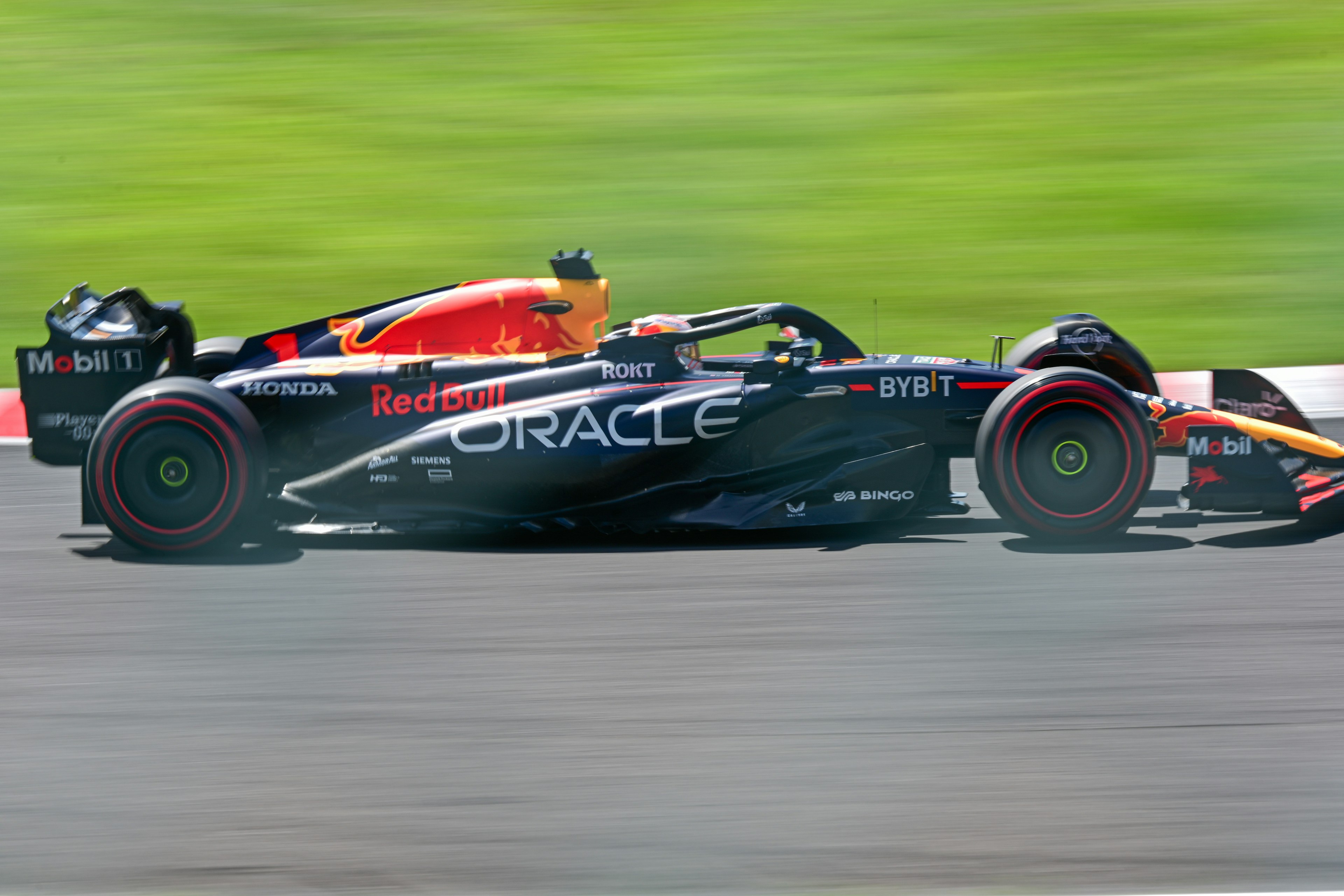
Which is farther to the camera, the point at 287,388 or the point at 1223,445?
the point at 287,388

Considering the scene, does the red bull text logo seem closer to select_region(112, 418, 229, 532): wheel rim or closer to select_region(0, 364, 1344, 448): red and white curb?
select_region(112, 418, 229, 532): wheel rim

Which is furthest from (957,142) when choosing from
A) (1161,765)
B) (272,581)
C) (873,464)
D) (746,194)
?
(1161,765)

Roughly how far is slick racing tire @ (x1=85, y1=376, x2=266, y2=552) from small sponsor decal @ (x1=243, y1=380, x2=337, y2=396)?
1.08 ft

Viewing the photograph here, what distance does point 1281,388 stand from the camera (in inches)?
358

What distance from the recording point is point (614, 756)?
4.18 metres

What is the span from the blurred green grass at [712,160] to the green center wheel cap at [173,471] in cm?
595

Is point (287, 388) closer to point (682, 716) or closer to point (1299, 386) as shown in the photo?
point (682, 716)

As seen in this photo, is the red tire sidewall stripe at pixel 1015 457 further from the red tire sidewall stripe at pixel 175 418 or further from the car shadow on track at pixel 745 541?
the red tire sidewall stripe at pixel 175 418

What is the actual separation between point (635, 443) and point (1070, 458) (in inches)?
74.4

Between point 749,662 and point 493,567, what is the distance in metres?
1.65

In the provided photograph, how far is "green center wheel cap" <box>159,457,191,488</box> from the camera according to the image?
6289mm

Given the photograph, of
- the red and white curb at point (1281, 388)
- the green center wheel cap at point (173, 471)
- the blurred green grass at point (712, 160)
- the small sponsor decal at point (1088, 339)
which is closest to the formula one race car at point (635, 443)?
the green center wheel cap at point (173, 471)

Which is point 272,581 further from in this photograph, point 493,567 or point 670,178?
point 670,178

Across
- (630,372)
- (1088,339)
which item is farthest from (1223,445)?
(630,372)
